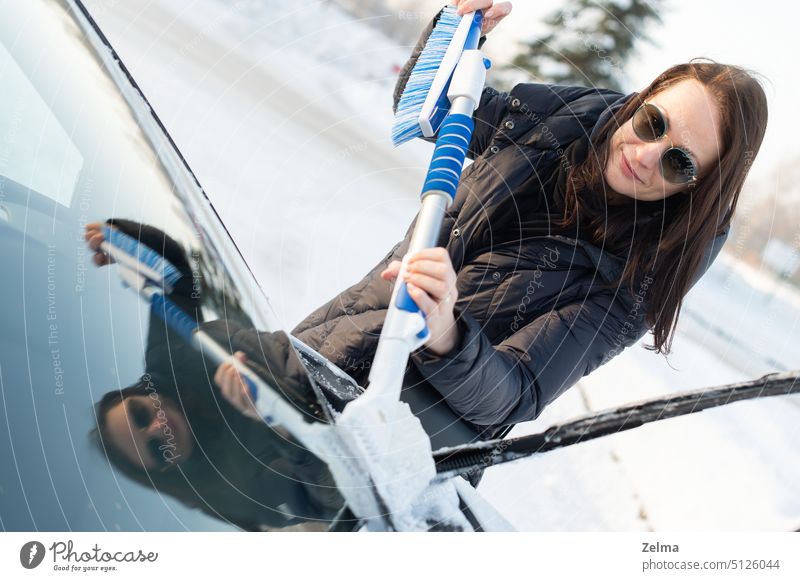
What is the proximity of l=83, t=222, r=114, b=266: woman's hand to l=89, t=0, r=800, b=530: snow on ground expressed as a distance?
247mm

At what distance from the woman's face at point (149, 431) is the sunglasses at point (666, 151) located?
54 centimetres

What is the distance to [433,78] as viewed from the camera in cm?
69

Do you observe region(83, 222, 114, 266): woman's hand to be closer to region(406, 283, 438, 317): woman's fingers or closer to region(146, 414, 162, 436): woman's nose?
region(146, 414, 162, 436): woman's nose

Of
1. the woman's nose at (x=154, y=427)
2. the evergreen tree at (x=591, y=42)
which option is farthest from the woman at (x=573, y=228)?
the evergreen tree at (x=591, y=42)

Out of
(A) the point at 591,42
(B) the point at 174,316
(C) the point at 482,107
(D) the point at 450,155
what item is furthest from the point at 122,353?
(A) the point at 591,42

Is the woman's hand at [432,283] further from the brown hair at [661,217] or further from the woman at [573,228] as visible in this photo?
the brown hair at [661,217]

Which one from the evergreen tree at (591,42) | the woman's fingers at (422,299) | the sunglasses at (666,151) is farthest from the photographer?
the evergreen tree at (591,42)

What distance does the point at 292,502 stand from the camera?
521mm

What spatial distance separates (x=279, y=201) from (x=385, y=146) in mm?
303

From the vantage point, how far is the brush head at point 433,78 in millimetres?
657

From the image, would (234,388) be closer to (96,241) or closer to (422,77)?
(96,241)

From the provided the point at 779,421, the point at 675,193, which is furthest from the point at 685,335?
the point at 675,193

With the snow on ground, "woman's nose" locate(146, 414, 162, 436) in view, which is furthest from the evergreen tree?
"woman's nose" locate(146, 414, 162, 436)

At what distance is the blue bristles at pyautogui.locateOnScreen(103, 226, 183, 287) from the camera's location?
546 mm
